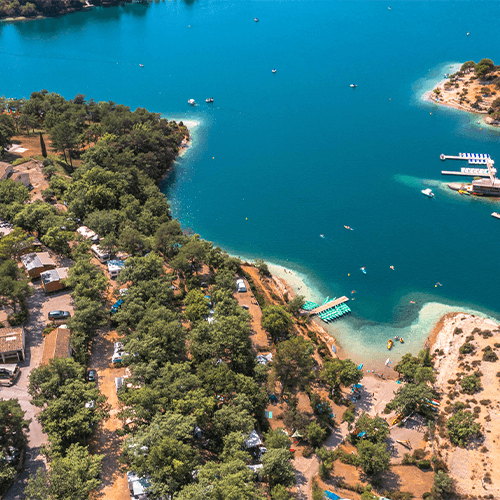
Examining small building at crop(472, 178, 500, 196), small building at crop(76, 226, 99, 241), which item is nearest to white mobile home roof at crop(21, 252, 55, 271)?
small building at crop(76, 226, 99, 241)

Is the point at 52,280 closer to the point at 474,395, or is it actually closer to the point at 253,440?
the point at 253,440

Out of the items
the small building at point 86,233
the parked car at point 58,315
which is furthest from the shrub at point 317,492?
the small building at point 86,233

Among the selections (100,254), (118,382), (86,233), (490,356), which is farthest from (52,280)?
(490,356)

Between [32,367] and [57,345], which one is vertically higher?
[57,345]

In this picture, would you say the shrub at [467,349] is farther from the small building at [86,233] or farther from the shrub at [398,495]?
the small building at [86,233]

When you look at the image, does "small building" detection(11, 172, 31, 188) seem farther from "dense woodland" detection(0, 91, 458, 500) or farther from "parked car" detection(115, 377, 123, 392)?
"parked car" detection(115, 377, 123, 392)

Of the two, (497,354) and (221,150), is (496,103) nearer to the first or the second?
(221,150)

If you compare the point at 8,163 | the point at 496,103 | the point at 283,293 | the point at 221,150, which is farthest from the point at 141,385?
the point at 496,103
